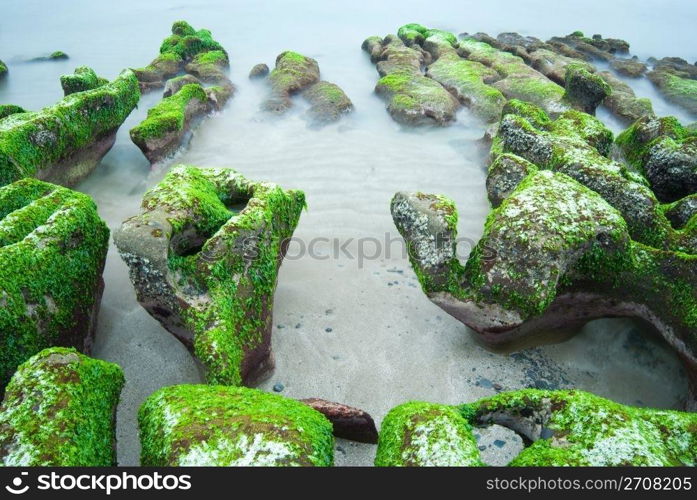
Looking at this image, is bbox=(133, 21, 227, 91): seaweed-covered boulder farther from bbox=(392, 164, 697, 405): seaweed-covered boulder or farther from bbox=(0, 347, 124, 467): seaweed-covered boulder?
bbox=(0, 347, 124, 467): seaweed-covered boulder

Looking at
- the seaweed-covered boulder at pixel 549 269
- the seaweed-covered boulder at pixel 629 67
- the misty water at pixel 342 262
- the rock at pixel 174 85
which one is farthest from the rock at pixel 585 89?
the rock at pixel 174 85

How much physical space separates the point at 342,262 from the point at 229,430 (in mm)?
4145

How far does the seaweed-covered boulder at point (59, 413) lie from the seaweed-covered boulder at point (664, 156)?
26.9 ft

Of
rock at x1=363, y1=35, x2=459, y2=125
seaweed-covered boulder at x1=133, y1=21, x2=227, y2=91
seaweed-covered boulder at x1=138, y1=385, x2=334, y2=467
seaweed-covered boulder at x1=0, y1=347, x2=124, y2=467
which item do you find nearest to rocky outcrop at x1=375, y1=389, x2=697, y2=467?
seaweed-covered boulder at x1=138, y1=385, x2=334, y2=467

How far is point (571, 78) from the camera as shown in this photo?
11.3 metres

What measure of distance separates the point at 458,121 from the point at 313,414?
32.0ft

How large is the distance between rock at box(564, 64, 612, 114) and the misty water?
2349mm

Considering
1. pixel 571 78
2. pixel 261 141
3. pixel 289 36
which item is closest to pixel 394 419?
pixel 261 141

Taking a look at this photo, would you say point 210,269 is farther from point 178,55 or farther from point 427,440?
point 178,55

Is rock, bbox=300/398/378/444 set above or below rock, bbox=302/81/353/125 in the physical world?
below

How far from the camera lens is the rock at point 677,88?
570 inches

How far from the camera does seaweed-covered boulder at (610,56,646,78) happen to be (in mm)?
16859

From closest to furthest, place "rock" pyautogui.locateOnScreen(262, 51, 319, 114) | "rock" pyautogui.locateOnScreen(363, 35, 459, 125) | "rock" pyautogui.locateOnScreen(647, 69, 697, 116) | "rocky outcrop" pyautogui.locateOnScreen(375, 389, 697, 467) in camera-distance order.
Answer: "rocky outcrop" pyautogui.locateOnScreen(375, 389, 697, 467) < "rock" pyautogui.locateOnScreen(363, 35, 459, 125) < "rock" pyautogui.locateOnScreen(262, 51, 319, 114) < "rock" pyautogui.locateOnScreen(647, 69, 697, 116)

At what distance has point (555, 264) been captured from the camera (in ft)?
16.3
